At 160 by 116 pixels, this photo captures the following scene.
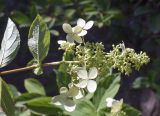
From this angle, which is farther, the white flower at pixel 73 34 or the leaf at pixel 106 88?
the leaf at pixel 106 88

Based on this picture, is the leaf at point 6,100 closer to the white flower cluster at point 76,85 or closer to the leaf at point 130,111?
the white flower cluster at point 76,85

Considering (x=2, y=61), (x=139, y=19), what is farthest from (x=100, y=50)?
(x=139, y=19)

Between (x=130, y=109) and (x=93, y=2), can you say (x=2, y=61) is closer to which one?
(x=130, y=109)

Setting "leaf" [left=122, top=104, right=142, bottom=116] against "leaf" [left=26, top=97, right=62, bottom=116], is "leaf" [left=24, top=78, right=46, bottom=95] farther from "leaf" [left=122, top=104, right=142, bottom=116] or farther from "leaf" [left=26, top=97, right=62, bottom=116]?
"leaf" [left=122, top=104, right=142, bottom=116]

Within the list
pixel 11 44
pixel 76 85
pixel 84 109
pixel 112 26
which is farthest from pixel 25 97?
pixel 112 26

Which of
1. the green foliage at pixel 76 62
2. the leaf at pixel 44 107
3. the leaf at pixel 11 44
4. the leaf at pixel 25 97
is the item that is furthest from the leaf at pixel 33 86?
the leaf at pixel 11 44

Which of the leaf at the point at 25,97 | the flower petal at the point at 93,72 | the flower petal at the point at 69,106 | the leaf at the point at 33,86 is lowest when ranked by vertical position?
the flower petal at the point at 69,106

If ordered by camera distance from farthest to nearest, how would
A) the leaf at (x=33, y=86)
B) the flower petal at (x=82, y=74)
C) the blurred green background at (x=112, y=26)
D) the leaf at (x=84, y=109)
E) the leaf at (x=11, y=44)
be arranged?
the blurred green background at (x=112, y=26)
the leaf at (x=33, y=86)
the leaf at (x=84, y=109)
the leaf at (x=11, y=44)
the flower petal at (x=82, y=74)
